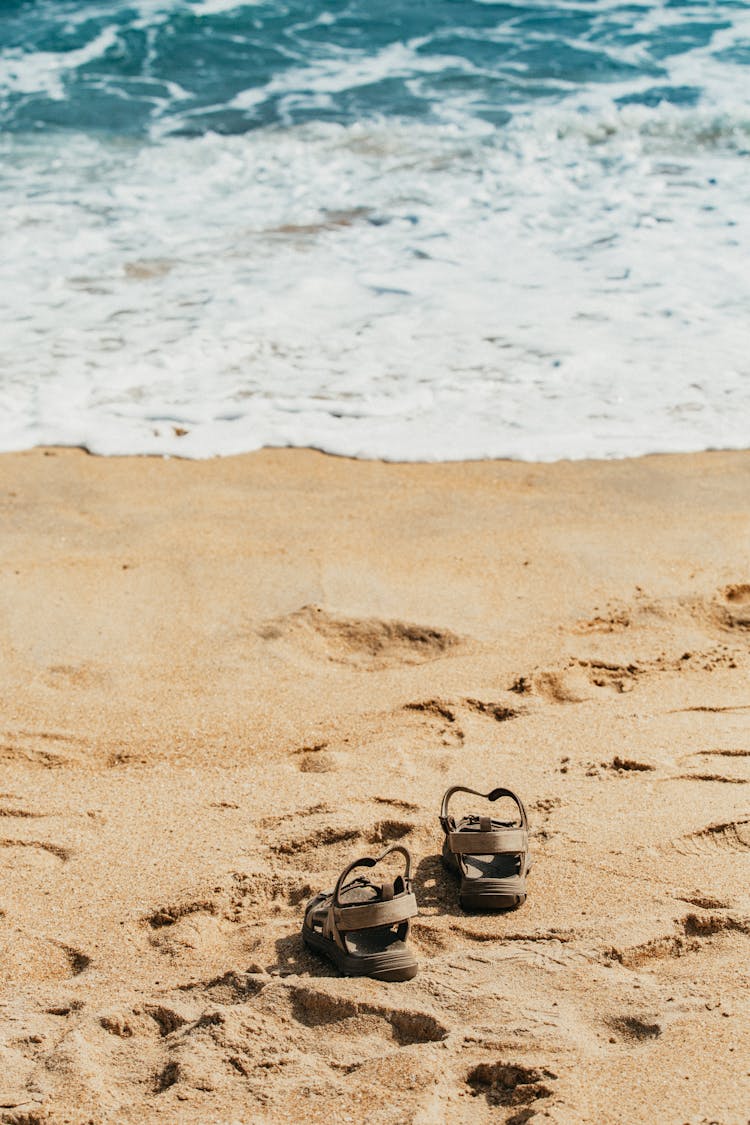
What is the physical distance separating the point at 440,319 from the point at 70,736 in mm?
3791

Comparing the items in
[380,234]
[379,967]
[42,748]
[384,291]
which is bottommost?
[42,748]

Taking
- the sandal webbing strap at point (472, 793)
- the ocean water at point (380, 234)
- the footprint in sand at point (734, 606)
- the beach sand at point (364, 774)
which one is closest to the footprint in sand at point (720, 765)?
the beach sand at point (364, 774)

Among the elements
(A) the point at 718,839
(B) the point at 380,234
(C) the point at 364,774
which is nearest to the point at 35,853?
(C) the point at 364,774

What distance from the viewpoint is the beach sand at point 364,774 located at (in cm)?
181

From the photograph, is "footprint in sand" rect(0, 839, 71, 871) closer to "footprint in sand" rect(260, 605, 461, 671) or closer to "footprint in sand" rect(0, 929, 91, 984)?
"footprint in sand" rect(0, 929, 91, 984)

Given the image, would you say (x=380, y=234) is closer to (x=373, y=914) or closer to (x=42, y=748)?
(x=42, y=748)

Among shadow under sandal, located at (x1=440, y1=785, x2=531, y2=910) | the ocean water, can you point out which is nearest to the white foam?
the ocean water

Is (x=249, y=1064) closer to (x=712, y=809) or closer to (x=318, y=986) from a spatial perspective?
(x=318, y=986)

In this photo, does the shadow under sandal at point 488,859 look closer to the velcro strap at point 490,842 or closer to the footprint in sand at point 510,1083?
the velcro strap at point 490,842

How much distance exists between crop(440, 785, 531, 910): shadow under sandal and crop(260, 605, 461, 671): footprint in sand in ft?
3.04

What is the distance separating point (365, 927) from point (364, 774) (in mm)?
688

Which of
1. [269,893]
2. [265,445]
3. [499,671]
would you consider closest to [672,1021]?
[269,893]

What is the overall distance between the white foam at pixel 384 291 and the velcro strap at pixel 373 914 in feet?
9.09

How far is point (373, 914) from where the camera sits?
2.03m
